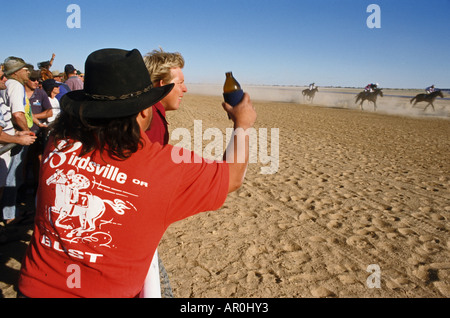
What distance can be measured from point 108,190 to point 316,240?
3325 mm

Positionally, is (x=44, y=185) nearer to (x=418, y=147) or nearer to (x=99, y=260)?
(x=99, y=260)

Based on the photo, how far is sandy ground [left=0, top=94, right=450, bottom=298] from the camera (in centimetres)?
302

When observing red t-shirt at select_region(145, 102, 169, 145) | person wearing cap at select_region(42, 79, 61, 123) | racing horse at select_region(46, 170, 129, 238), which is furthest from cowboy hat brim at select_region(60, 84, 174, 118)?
person wearing cap at select_region(42, 79, 61, 123)

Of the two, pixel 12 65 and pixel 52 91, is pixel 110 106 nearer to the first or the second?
pixel 12 65

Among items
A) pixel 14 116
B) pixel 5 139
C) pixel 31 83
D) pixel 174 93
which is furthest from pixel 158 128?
pixel 31 83

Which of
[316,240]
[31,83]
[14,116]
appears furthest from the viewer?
[31,83]

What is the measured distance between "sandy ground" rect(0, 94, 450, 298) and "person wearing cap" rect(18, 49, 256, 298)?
6.00 feet

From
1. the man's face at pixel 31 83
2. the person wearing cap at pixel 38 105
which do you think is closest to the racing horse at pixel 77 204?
the man's face at pixel 31 83

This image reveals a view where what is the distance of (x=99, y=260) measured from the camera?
1186 mm

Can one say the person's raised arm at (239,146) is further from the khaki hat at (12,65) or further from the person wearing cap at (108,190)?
the khaki hat at (12,65)

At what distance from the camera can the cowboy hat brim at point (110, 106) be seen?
3.80ft

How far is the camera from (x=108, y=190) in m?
1.14

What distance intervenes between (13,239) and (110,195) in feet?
11.5
